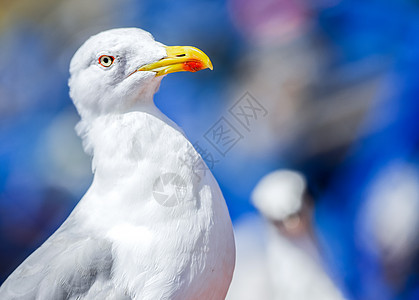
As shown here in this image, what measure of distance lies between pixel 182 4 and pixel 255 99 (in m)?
0.54

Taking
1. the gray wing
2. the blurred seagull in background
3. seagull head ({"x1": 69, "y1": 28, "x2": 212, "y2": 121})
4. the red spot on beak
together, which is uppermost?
seagull head ({"x1": 69, "y1": 28, "x2": 212, "y2": 121})

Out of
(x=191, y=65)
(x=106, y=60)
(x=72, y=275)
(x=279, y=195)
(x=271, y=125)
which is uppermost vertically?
(x=106, y=60)

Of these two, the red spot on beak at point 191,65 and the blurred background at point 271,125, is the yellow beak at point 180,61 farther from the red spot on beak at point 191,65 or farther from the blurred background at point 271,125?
the blurred background at point 271,125

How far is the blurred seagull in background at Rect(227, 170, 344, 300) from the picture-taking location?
76.9 inches

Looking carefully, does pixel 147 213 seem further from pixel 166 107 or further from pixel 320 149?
pixel 320 149

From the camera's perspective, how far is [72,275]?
0.95 metres

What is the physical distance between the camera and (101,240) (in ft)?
3.14

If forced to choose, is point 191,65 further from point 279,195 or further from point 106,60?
point 279,195

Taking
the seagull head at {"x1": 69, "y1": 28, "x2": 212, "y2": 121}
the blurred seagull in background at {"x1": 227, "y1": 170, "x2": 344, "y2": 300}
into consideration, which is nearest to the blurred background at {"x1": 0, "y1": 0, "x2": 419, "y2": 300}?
the blurred seagull in background at {"x1": 227, "y1": 170, "x2": 344, "y2": 300}

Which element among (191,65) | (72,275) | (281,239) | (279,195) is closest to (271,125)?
(279,195)

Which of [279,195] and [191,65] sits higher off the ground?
[191,65]

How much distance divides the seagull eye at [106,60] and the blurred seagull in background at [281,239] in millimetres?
1182

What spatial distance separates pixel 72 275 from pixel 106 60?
0.47m

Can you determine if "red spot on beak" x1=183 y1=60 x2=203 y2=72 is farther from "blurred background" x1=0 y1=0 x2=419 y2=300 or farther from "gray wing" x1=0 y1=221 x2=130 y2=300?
"blurred background" x1=0 y1=0 x2=419 y2=300
